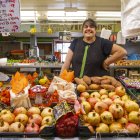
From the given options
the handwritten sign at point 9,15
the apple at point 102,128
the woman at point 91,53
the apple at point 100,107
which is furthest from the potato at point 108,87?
the handwritten sign at point 9,15

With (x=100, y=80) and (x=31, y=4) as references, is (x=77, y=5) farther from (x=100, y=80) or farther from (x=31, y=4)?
(x=100, y=80)

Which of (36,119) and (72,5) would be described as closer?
(36,119)

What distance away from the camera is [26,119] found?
2.10 m

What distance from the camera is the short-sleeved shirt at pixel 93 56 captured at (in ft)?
12.4

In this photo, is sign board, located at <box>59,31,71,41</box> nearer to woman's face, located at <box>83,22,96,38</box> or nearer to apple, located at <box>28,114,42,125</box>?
woman's face, located at <box>83,22,96,38</box>

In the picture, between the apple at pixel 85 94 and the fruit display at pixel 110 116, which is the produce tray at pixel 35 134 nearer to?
the fruit display at pixel 110 116

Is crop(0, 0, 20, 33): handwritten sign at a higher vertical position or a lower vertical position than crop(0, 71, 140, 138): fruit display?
higher

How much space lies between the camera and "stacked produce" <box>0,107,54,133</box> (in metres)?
1.95

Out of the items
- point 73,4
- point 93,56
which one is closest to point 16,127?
point 93,56

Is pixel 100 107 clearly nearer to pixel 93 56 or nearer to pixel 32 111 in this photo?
pixel 32 111

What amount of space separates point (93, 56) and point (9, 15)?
1.32m

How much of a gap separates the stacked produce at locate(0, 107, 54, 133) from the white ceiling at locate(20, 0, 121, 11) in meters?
3.87

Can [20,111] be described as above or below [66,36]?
below

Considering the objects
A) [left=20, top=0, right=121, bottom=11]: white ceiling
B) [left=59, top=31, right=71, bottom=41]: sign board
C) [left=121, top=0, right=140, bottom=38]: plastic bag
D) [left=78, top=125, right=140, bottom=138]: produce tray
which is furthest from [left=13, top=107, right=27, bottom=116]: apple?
[left=59, top=31, right=71, bottom=41]: sign board
